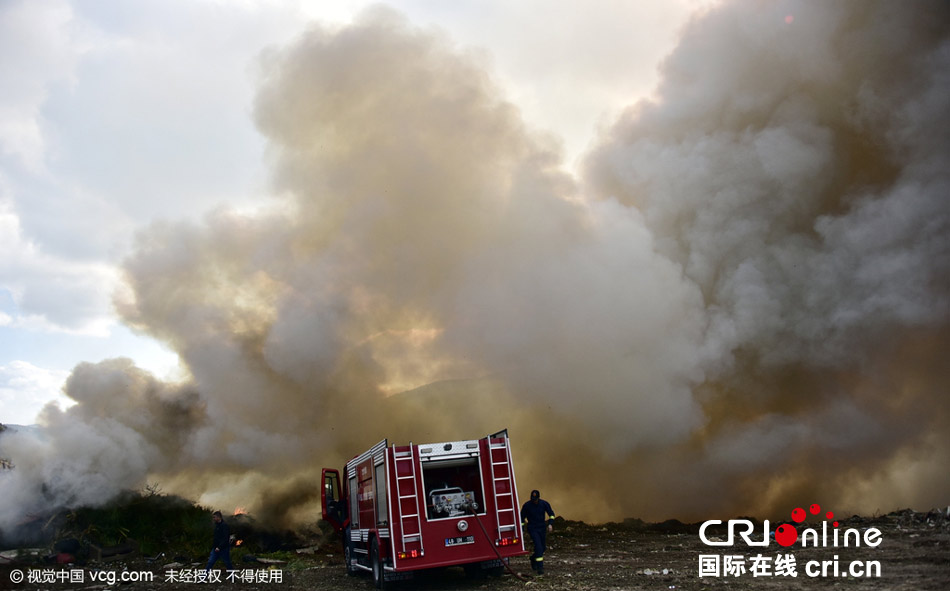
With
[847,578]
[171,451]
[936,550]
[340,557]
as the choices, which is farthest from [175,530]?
[936,550]

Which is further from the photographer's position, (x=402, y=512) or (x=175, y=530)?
(x=175, y=530)

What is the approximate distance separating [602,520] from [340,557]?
39.2 ft

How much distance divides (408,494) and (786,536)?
38.0 feet

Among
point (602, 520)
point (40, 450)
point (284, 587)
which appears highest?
point (40, 450)

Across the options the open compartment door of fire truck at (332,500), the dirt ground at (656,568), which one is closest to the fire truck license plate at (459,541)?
the dirt ground at (656,568)

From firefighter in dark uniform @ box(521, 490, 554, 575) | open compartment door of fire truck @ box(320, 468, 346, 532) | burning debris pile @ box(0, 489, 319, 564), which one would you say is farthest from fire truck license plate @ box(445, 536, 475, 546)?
burning debris pile @ box(0, 489, 319, 564)

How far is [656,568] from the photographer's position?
14.5 meters

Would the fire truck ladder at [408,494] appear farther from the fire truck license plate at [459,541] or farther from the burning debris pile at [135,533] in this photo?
the burning debris pile at [135,533]

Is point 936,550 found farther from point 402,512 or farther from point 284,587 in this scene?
point 284,587

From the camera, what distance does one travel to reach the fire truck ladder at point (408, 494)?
13.0 meters

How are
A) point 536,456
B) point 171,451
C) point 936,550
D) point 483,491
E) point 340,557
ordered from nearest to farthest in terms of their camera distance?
point 936,550 < point 483,491 < point 340,557 < point 171,451 < point 536,456

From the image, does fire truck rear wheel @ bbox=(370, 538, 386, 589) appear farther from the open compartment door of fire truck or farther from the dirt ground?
the open compartment door of fire truck

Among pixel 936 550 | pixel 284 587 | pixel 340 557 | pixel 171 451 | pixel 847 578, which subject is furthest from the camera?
pixel 171 451

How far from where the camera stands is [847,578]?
441 inches
